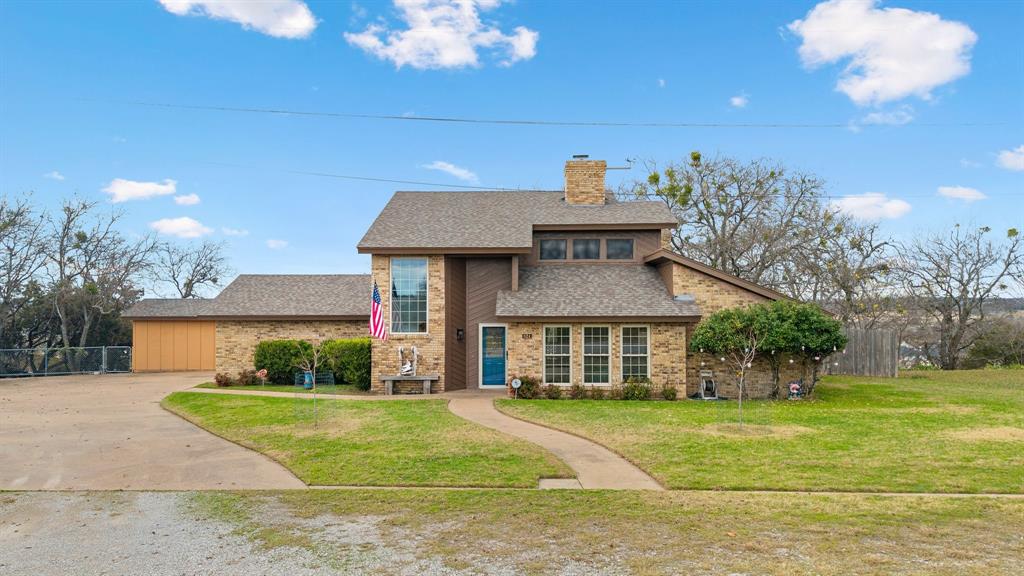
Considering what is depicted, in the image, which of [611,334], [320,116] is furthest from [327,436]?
[320,116]

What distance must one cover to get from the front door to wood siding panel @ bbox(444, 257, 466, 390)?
0.62m

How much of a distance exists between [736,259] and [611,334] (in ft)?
53.0

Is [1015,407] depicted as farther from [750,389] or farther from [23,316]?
[23,316]

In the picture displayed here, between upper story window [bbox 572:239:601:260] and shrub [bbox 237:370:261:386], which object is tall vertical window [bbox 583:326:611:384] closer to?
upper story window [bbox 572:239:601:260]

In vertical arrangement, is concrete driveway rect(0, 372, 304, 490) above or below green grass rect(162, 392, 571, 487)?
below

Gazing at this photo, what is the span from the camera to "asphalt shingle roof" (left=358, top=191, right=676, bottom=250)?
1928 centimetres

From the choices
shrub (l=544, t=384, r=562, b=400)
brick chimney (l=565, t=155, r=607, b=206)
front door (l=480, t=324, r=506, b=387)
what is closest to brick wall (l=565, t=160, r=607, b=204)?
brick chimney (l=565, t=155, r=607, b=206)

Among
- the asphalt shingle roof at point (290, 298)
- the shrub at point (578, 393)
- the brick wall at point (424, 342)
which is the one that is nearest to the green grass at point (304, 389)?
the brick wall at point (424, 342)

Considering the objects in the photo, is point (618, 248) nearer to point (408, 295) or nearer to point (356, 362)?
point (408, 295)

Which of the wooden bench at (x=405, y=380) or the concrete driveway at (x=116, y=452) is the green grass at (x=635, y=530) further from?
the wooden bench at (x=405, y=380)

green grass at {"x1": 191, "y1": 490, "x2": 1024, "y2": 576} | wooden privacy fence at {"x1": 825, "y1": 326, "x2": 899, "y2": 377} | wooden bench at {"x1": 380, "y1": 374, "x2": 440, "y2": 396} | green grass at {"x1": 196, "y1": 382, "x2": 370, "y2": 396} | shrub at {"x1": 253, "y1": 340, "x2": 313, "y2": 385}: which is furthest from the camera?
wooden privacy fence at {"x1": 825, "y1": 326, "x2": 899, "y2": 377}

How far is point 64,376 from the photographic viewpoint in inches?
1122

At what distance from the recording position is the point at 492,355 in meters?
19.7

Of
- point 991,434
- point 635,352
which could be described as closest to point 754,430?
point 991,434
